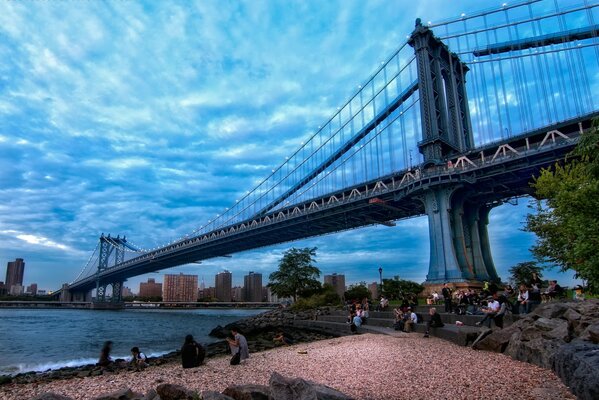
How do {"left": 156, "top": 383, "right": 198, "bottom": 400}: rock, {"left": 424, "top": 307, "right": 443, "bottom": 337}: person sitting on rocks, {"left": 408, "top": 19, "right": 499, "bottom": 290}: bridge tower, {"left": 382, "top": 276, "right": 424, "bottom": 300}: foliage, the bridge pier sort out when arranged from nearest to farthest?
{"left": 156, "top": 383, "right": 198, "bottom": 400}: rock → {"left": 424, "top": 307, "right": 443, "bottom": 337}: person sitting on rocks → the bridge pier → {"left": 408, "top": 19, "right": 499, "bottom": 290}: bridge tower → {"left": 382, "top": 276, "right": 424, "bottom": 300}: foliage

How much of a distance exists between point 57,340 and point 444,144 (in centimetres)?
2998

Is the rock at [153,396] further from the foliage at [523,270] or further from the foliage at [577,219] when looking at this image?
the foliage at [523,270]

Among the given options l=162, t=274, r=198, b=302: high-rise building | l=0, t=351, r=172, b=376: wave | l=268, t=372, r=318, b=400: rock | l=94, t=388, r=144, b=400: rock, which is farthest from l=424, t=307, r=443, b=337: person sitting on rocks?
l=162, t=274, r=198, b=302: high-rise building

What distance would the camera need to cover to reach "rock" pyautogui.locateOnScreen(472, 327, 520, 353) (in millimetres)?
9445

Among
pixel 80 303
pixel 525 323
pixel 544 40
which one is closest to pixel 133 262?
pixel 80 303

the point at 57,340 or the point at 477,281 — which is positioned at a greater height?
the point at 477,281

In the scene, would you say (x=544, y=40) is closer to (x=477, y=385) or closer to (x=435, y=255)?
(x=435, y=255)

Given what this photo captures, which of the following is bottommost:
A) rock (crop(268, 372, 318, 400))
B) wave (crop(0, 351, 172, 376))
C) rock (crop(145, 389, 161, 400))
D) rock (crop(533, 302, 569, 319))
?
wave (crop(0, 351, 172, 376))

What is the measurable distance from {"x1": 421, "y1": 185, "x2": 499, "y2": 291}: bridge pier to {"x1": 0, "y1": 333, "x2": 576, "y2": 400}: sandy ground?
1836cm

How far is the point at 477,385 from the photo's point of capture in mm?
6578

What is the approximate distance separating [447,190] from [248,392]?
27.9 meters

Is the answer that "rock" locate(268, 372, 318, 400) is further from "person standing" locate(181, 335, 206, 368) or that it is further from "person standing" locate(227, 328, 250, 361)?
"person standing" locate(181, 335, 206, 368)

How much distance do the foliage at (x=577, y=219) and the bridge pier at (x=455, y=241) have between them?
9.44 metres

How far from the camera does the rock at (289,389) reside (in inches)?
207
